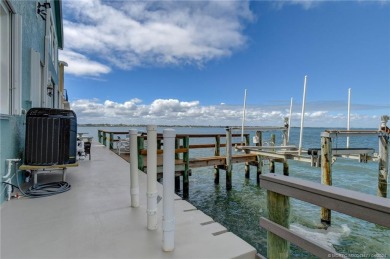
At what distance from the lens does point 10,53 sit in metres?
2.93

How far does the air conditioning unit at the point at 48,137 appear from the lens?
3402 mm

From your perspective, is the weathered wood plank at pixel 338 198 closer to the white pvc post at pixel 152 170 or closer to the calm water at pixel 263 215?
the white pvc post at pixel 152 170

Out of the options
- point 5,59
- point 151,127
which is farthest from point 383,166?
point 5,59

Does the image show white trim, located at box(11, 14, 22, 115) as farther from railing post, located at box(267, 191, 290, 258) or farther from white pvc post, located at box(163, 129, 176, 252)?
railing post, located at box(267, 191, 290, 258)

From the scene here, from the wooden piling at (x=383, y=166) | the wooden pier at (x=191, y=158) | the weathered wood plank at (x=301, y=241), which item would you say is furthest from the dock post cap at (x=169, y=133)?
the wooden piling at (x=383, y=166)

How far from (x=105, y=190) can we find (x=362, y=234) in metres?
5.38

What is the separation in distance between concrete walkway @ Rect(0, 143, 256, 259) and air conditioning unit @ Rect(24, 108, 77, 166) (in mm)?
698

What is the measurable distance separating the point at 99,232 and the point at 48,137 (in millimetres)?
2131

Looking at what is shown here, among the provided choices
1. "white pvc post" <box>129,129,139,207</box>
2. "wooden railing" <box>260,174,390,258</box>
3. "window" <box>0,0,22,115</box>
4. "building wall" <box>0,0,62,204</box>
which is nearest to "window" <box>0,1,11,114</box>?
"window" <box>0,0,22,115</box>

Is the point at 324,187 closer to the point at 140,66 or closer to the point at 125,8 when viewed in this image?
the point at 125,8

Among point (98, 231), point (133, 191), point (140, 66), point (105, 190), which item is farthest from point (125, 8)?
point (140, 66)

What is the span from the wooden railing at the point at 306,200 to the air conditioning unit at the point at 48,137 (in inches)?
129

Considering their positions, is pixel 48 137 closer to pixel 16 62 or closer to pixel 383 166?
pixel 16 62

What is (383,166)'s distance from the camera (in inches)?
257
